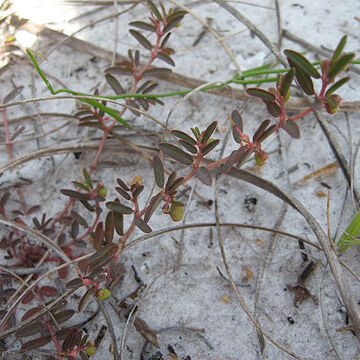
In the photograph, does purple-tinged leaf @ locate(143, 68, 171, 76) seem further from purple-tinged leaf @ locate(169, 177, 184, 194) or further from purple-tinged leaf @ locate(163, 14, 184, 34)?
purple-tinged leaf @ locate(169, 177, 184, 194)

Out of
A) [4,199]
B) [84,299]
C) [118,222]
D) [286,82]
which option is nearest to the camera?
[286,82]

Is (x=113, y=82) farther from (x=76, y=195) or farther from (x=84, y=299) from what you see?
(x=84, y=299)

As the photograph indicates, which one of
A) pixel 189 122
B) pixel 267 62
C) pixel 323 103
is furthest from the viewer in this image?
pixel 267 62

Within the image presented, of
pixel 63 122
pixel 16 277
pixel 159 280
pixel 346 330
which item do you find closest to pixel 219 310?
pixel 159 280

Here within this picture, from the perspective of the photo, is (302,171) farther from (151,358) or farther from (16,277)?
(16,277)

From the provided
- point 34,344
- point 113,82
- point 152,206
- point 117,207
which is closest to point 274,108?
point 152,206

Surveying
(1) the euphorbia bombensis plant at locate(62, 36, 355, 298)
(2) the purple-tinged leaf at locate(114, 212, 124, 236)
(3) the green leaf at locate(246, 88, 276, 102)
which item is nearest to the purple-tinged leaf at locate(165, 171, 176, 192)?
(1) the euphorbia bombensis plant at locate(62, 36, 355, 298)

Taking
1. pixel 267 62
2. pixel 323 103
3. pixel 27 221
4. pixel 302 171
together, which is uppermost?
pixel 323 103
